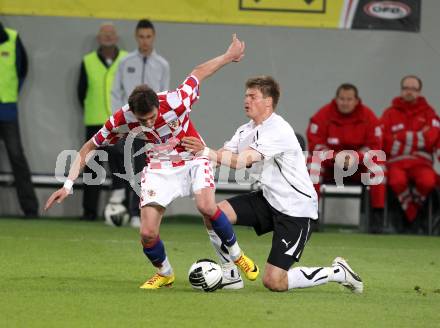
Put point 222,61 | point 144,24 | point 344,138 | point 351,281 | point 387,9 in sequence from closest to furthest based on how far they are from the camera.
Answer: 1. point 351,281
2. point 222,61
3. point 144,24
4. point 344,138
5. point 387,9

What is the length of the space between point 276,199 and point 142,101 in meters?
1.27

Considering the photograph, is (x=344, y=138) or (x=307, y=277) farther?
(x=344, y=138)

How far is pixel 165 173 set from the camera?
8234mm

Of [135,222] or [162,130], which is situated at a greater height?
[162,130]

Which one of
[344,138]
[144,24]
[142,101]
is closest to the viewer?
[142,101]

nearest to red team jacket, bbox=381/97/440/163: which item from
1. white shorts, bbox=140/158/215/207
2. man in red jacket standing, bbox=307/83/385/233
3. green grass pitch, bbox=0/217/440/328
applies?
man in red jacket standing, bbox=307/83/385/233

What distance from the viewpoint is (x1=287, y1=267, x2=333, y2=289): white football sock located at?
8086mm

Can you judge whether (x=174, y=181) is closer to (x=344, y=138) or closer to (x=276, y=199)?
(x=276, y=199)

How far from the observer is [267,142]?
8125mm

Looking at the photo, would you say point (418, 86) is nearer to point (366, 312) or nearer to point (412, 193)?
point (412, 193)

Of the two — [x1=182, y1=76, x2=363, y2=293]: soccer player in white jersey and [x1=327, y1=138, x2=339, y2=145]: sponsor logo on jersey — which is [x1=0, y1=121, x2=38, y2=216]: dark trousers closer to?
[x1=327, y1=138, x2=339, y2=145]: sponsor logo on jersey

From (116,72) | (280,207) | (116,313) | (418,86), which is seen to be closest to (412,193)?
(418,86)

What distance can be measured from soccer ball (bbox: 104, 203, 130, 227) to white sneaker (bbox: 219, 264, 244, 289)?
490cm

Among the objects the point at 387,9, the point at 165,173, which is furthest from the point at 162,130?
the point at 387,9
